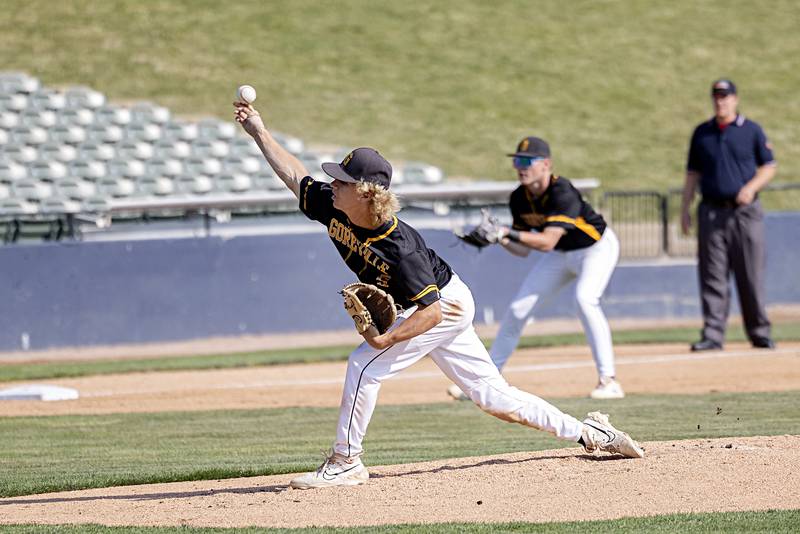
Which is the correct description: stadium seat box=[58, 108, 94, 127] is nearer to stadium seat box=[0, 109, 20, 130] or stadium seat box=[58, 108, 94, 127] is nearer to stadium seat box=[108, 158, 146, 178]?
stadium seat box=[0, 109, 20, 130]

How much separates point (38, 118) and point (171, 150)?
249 centimetres

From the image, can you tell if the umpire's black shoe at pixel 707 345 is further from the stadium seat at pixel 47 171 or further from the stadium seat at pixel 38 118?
the stadium seat at pixel 38 118

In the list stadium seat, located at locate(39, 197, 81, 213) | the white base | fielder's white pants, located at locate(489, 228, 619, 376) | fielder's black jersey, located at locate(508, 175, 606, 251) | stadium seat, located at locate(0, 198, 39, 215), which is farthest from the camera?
stadium seat, located at locate(0, 198, 39, 215)

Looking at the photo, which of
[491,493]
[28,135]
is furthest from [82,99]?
[491,493]

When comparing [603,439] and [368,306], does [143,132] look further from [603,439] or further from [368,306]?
[368,306]

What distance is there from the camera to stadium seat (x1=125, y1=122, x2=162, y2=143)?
24.1 metres

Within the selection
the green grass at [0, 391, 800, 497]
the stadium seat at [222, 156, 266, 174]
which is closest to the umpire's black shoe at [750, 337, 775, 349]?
the green grass at [0, 391, 800, 497]

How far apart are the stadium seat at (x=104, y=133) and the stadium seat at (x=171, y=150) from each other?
0.72m

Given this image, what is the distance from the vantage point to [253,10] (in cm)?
3553

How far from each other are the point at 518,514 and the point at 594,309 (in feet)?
14.6

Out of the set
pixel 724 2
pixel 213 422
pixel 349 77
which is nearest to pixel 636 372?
pixel 213 422

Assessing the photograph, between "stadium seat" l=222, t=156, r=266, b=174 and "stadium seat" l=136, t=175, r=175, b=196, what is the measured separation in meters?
1.46

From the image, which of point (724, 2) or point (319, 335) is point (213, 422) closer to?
point (319, 335)

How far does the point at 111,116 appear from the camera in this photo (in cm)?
2430
